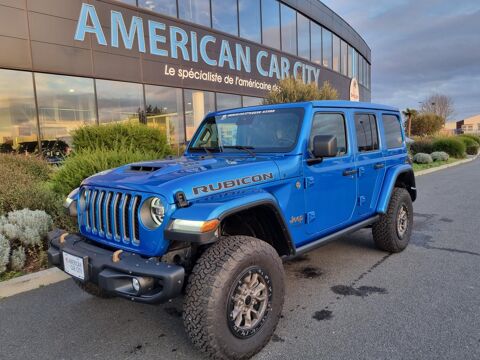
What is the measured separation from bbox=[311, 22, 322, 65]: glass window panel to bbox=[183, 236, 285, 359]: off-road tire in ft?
73.0

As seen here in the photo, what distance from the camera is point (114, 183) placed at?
9.36 ft

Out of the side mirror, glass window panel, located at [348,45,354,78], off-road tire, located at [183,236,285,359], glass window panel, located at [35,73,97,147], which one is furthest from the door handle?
glass window panel, located at [348,45,354,78]

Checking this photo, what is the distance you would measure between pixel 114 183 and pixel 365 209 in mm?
2803

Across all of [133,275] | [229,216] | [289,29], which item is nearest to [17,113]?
[229,216]

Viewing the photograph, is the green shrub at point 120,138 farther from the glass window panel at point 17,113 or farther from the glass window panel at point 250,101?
the glass window panel at point 250,101

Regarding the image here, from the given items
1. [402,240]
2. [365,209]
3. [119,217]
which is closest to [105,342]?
[119,217]

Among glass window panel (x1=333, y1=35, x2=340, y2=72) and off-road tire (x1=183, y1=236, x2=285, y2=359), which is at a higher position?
glass window panel (x1=333, y1=35, x2=340, y2=72)

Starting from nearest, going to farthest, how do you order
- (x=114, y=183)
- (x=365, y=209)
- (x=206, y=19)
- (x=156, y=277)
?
(x=156, y=277) → (x=114, y=183) → (x=365, y=209) → (x=206, y=19)

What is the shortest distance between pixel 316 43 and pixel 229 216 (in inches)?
883

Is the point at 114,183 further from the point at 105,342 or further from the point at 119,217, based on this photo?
the point at 105,342

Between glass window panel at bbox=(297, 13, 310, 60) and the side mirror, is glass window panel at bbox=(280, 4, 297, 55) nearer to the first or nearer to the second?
glass window panel at bbox=(297, 13, 310, 60)

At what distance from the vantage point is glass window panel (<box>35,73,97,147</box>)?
36.6 ft

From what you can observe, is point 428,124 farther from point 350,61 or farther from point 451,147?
point 451,147

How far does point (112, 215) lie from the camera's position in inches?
110
